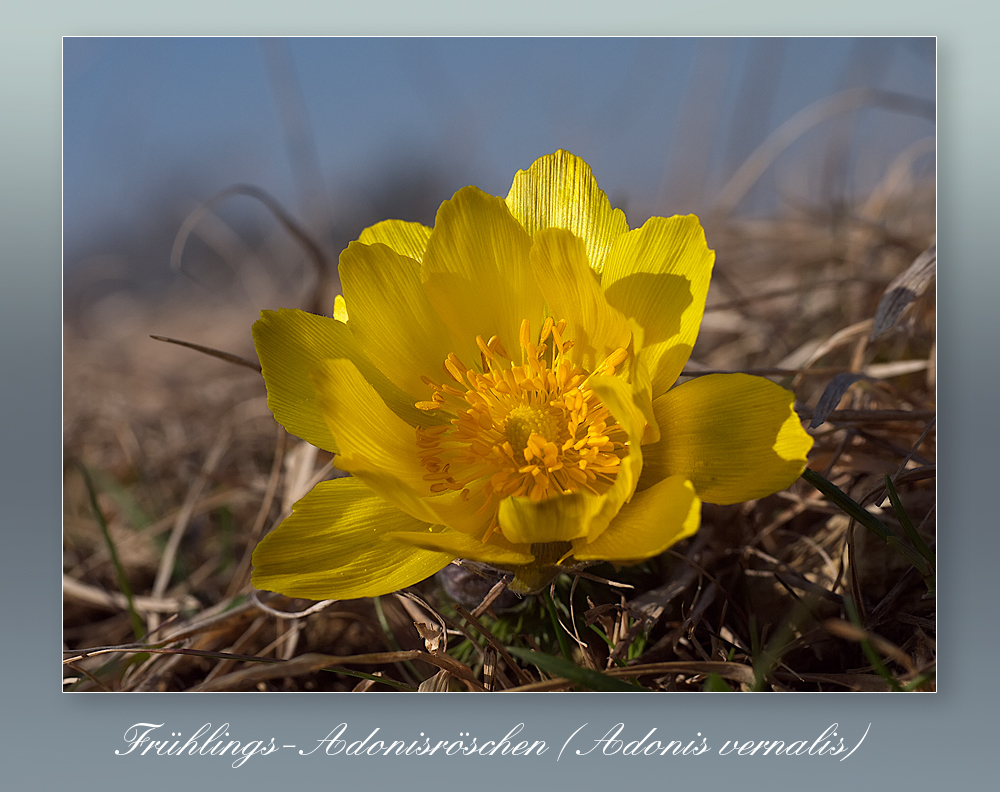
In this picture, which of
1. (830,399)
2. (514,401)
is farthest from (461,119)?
(830,399)

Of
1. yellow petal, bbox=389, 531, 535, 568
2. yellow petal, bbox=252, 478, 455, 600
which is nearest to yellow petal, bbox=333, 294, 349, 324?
yellow petal, bbox=252, 478, 455, 600

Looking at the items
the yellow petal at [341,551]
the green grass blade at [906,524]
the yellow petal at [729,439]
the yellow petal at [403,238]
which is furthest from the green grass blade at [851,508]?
the yellow petal at [403,238]

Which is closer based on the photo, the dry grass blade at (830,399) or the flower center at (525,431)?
the flower center at (525,431)

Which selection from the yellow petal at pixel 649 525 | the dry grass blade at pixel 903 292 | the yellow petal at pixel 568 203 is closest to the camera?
the yellow petal at pixel 649 525

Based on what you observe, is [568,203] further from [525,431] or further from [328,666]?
[328,666]

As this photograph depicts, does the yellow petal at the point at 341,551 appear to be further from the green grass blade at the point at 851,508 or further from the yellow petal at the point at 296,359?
the green grass blade at the point at 851,508

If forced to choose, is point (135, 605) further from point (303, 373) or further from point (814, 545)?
point (814, 545)

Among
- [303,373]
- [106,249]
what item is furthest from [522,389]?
[106,249]
